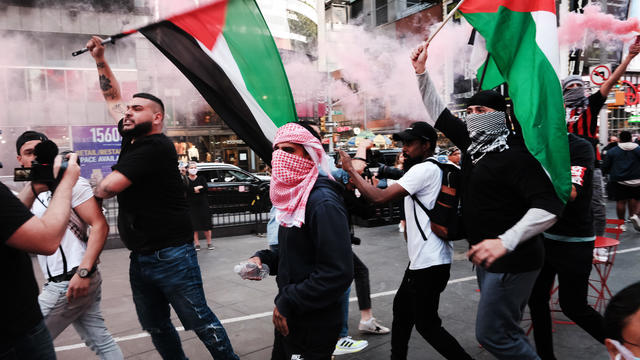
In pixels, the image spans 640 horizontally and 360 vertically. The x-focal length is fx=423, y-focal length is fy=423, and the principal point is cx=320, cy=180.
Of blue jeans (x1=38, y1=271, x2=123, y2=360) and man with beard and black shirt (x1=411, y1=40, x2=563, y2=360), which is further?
blue jeans (x1=38, y1=271, x2=123, y2=360)

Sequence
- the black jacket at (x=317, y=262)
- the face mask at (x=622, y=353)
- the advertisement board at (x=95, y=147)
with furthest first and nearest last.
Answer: the advertisement board at (x=95, y=147)
the black jacket at (x=317, y=262)
the face mask at (x=622, y=353)

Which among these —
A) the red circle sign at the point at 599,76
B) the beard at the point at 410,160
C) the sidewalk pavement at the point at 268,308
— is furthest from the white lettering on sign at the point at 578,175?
the red circle sign at the point at 599,76

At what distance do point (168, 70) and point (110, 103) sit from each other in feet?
63.3

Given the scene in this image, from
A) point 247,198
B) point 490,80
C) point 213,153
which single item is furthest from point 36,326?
point 213,153

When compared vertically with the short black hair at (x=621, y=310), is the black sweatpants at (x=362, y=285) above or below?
below

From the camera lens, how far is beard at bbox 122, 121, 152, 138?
9.71 ft

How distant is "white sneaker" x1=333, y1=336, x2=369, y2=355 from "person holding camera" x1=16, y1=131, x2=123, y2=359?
1872mm

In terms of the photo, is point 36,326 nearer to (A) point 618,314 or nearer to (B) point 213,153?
(A) point 618,314

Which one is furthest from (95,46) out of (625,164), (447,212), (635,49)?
(625,164)

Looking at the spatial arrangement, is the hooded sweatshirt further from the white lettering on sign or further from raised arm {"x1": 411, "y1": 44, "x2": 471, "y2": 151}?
raised arm {"x1": 411, "y1": 44, "x2": 471, "y2": 151}

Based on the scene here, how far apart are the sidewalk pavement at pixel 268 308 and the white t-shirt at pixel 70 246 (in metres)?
1.61

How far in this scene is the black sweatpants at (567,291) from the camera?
10.2 ft

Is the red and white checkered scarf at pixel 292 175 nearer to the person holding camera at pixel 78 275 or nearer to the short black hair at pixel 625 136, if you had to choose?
the person holding camera at pixel 78 275

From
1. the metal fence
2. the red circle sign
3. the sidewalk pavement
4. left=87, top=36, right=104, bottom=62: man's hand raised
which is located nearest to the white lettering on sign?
the sidewalk pavement
